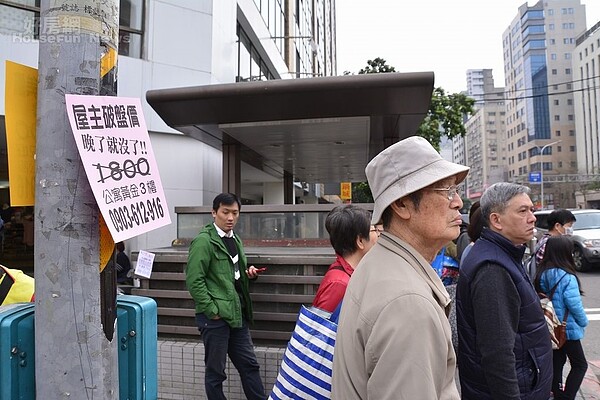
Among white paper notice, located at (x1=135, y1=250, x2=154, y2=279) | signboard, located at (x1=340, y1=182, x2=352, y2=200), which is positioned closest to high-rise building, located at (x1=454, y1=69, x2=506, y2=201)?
signboard, located at (x1=340, y1=182, x2=352, y2=200)

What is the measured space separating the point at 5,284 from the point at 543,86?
96613 millimetres

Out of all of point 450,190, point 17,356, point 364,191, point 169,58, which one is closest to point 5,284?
point 17,356

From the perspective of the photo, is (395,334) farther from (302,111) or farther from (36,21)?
(36,21)

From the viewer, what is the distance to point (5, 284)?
2.11 meters

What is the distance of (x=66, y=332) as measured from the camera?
1.43 meters

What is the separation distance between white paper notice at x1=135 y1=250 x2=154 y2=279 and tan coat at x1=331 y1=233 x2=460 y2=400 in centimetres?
356

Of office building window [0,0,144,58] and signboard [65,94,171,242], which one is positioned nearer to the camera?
signboard [65,94,171,242]

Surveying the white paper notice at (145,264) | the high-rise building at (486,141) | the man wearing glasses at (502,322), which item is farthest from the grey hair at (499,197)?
the high-rise building at (486,141)

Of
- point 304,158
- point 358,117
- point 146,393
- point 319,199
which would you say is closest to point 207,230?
point 146,393

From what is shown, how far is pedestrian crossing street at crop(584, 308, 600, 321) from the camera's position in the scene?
7867 millimetres

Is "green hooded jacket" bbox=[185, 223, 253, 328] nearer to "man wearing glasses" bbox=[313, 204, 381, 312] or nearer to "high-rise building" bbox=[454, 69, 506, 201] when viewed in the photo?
"man wearing glasses" bbox=[313, 204, 381, 312]

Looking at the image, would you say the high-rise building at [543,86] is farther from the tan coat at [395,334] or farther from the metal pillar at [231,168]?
the tan coat at [395,334]

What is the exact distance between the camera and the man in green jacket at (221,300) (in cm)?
362

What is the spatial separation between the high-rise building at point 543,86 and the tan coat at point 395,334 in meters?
93.5
